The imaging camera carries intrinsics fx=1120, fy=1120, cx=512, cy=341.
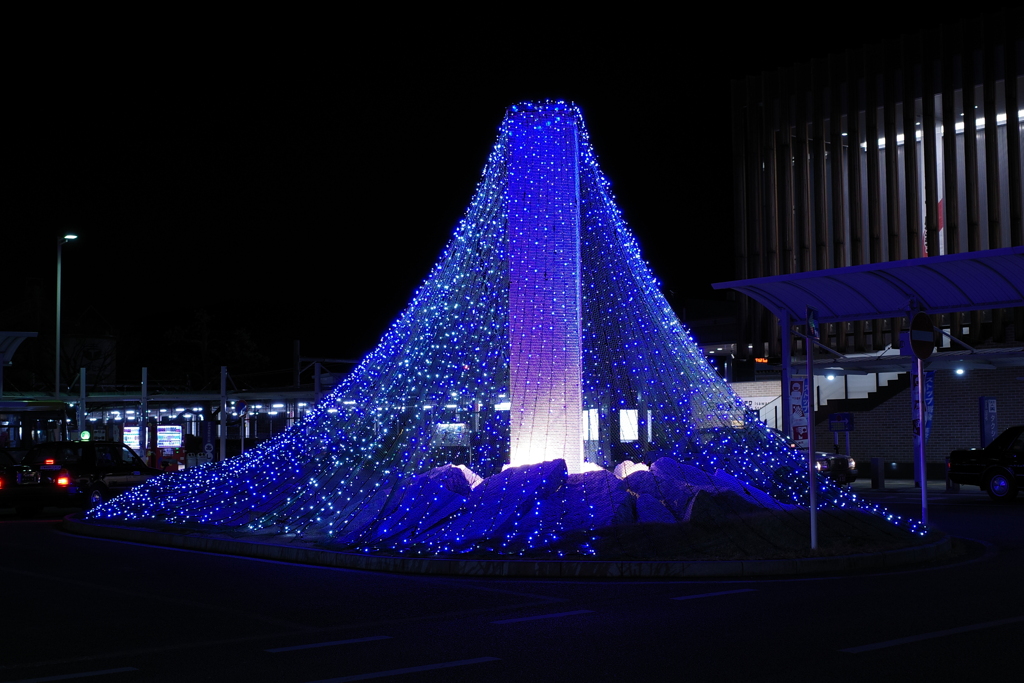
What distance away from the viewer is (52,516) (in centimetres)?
2223

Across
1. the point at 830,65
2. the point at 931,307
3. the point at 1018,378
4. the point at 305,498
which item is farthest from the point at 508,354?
the point at 830,65

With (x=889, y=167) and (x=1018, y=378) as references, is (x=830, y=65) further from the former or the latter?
(x=1018, y=378)

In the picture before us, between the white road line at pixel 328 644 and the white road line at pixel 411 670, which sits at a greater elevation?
the white road line at pixel 411 670

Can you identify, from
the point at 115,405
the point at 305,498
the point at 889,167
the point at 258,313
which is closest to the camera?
the point at 305,498

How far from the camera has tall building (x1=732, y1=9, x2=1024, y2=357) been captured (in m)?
34.3

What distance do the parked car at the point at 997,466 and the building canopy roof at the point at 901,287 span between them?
447cm

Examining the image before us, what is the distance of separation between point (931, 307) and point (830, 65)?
19.9 metres

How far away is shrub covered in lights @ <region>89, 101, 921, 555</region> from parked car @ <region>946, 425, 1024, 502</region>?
25.3ft

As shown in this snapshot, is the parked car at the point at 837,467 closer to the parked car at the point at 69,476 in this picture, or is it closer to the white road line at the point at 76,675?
the parked car at the point at 69,476

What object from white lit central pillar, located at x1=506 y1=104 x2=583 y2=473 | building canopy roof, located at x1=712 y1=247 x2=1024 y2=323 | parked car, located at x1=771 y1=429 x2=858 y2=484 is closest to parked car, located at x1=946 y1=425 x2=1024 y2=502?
parked car, located at x1=771 y1=429 x2=858 y2=484

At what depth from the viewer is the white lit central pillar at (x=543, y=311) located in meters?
16.8

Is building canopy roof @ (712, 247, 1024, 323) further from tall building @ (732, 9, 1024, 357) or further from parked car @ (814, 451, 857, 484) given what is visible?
tall building @ (732, 9, 1024, 357)

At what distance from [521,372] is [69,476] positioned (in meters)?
10.6

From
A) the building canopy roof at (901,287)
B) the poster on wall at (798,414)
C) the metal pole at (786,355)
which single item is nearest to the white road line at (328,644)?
the building canopy roof at (901,287)
